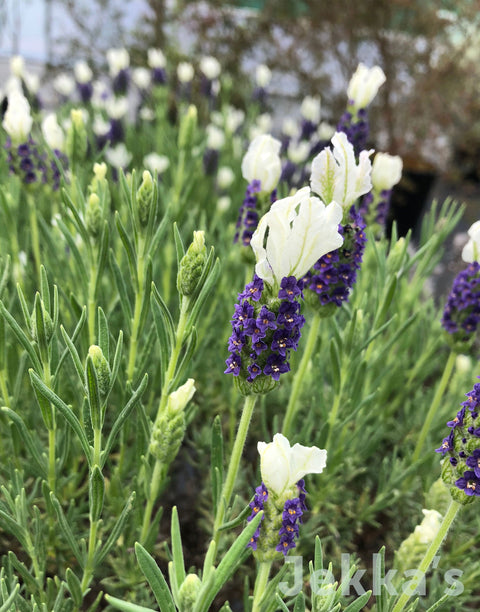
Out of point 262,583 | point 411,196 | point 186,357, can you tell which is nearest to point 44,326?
point 186,357

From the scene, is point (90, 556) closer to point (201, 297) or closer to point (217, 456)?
point (217, 456)

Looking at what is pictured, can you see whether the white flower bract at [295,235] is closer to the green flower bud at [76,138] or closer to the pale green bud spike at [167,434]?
the pale green bud spike at [167,434]

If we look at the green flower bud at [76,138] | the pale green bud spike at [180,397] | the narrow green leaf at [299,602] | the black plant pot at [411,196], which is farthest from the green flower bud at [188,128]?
the black plant pot at [411,196]

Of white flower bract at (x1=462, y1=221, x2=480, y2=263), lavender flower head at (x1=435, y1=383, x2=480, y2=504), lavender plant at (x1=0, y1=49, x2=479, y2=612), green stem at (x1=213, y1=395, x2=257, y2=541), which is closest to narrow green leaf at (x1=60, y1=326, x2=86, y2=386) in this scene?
lavender plant at (x1=0, y1=49, x2=479, y2=612)

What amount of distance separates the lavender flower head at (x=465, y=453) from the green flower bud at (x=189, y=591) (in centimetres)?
35

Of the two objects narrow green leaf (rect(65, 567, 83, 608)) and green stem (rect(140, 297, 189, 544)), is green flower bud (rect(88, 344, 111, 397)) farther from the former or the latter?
narrow green leaf (rect(65, 567, 83, 608))

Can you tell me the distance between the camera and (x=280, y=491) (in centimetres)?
71

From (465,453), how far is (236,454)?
0.32 m

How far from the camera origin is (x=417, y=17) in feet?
14.0

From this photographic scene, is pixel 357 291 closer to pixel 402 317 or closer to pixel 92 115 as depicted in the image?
pixel 402 317

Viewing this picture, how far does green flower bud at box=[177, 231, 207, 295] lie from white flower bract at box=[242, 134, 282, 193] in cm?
35

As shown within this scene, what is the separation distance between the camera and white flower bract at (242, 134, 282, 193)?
3.50ft

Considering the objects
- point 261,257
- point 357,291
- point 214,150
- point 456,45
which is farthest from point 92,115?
point 456,45

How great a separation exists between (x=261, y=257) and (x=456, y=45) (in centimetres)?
463
